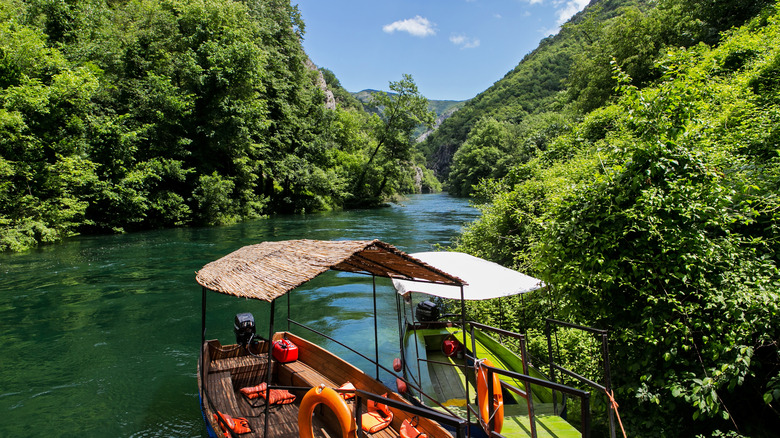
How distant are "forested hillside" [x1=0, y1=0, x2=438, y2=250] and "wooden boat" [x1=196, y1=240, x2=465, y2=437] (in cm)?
1837

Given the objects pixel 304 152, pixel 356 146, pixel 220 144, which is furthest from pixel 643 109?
pixel 356 146

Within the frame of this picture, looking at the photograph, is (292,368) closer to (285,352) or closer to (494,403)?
(285,352)

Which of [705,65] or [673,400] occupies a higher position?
[705,65]

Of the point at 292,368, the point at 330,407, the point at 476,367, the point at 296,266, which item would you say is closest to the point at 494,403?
the point at 476,367

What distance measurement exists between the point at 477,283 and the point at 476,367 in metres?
2.30

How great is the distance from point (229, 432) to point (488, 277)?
510 cm

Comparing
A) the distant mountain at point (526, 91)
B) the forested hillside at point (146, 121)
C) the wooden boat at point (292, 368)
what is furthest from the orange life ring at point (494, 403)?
the distant mountain at point (526, 91)

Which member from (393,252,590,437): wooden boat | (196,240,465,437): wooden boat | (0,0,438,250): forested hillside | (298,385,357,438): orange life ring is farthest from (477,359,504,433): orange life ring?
(0,0,438,250): forested hillside

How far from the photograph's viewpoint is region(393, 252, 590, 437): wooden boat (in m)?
5.30

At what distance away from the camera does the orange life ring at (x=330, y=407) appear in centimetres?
414

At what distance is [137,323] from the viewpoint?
444 inches

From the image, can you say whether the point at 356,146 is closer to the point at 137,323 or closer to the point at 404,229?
the point at 404,229

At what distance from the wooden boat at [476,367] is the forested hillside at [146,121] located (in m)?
21.0

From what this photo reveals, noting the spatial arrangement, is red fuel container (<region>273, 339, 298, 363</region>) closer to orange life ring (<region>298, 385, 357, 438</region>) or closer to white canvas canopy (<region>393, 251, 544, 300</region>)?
white canvas canopy (<region>393, 251, 544, 300</region>)
